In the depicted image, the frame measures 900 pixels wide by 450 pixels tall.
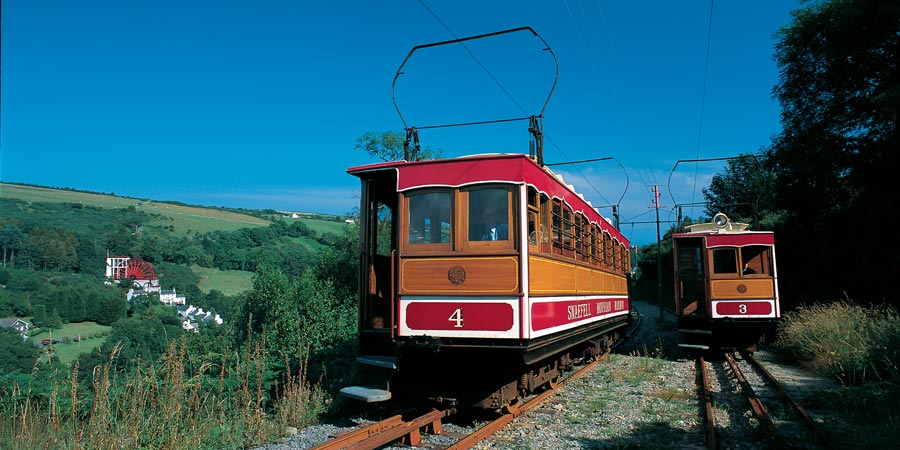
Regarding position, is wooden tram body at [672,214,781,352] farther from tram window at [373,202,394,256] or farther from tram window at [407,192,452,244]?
tram window at [407,192,452,244]

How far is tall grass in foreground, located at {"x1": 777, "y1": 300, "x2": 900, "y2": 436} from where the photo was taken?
7383mm

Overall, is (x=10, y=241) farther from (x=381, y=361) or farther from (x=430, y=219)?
(x=430, y=219)

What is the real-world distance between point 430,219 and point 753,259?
11.1 meters

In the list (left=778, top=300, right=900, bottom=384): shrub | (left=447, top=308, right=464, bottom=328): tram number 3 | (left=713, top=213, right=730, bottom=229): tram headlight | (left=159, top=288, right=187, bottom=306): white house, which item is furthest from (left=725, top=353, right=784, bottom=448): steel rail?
(left=159, top=288, right=187, bottom=306): white house

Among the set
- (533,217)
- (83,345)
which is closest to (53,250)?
(83,345)

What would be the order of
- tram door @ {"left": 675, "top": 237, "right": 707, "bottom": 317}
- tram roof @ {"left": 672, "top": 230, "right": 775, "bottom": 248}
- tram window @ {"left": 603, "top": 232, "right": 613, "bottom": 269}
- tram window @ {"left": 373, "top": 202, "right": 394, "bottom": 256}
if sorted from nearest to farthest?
tram window @ {"left": 373, "top": 202, "right": 394, "bottom": 256} < tram window @ {"left": 603, "top": 232, "right": 613, "bottom": 269} < tram roof @ {"left": 672, "top": 230, "right": 775, "bottom": 248} < tram door @ {"left": 675, "top": 237, "right": 707, "bottom": 317}

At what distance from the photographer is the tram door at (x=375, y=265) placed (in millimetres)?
7605

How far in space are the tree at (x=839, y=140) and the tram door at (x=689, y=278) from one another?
234 inches

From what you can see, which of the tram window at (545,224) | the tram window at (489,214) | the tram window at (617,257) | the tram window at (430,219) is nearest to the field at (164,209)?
the tram window at (617,257)

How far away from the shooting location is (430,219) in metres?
6.95

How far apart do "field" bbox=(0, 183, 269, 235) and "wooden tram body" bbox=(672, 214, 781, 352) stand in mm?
56981

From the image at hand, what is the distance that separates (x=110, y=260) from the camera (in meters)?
43.5

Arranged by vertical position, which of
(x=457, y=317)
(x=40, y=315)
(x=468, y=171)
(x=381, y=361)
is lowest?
(x=40, y=315)

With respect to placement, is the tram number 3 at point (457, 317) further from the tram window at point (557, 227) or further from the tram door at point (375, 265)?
the tram window at point (557, 227)
